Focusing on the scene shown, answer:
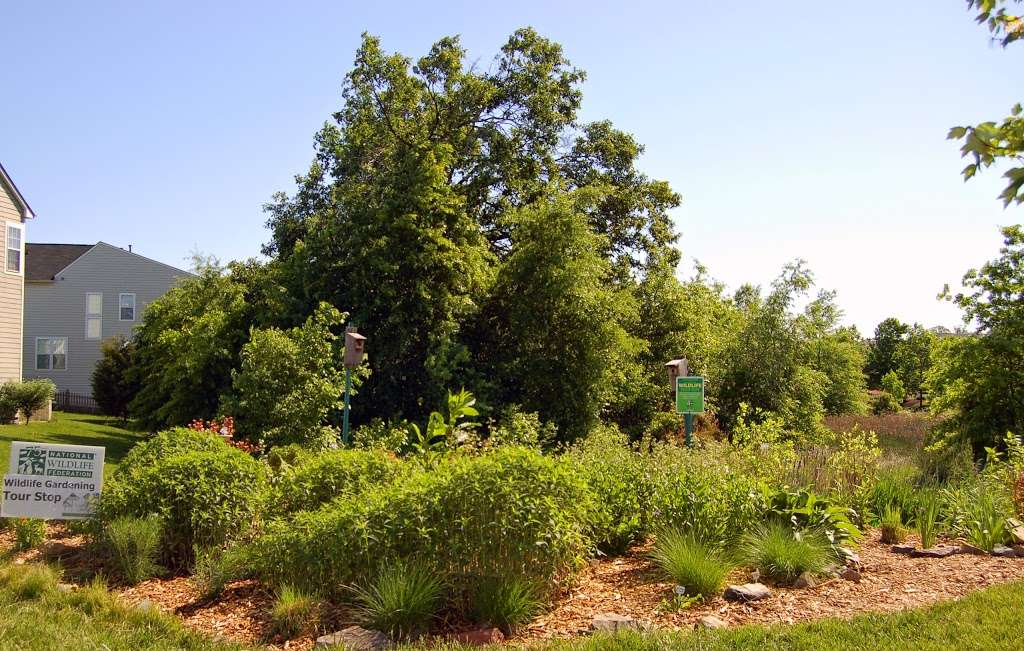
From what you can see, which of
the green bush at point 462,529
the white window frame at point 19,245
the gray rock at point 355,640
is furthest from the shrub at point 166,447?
the white window frame at point 19,245

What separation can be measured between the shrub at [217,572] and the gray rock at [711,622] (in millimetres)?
3232

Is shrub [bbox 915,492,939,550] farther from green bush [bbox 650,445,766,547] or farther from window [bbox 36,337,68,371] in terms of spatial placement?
window [bbox 36,337,68,371]

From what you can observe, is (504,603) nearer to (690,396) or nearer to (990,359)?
(690,396)

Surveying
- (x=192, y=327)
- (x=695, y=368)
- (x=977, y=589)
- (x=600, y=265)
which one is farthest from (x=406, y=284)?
(x=977, y=589)

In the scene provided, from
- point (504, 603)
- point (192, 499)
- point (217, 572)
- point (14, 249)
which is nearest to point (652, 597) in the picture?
point (504, 603)

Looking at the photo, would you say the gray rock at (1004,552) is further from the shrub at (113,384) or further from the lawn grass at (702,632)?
the shrub at (113,384)

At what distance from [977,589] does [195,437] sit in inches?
264

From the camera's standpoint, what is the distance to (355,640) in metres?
4.53

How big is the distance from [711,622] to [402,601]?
1.84 metres

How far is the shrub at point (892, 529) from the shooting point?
686 centimetres

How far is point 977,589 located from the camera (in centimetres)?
520

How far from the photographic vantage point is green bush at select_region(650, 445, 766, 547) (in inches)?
235

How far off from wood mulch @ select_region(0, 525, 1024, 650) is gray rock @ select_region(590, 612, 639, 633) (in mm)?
85

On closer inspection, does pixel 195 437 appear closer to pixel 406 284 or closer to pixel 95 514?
pixel 95 514
